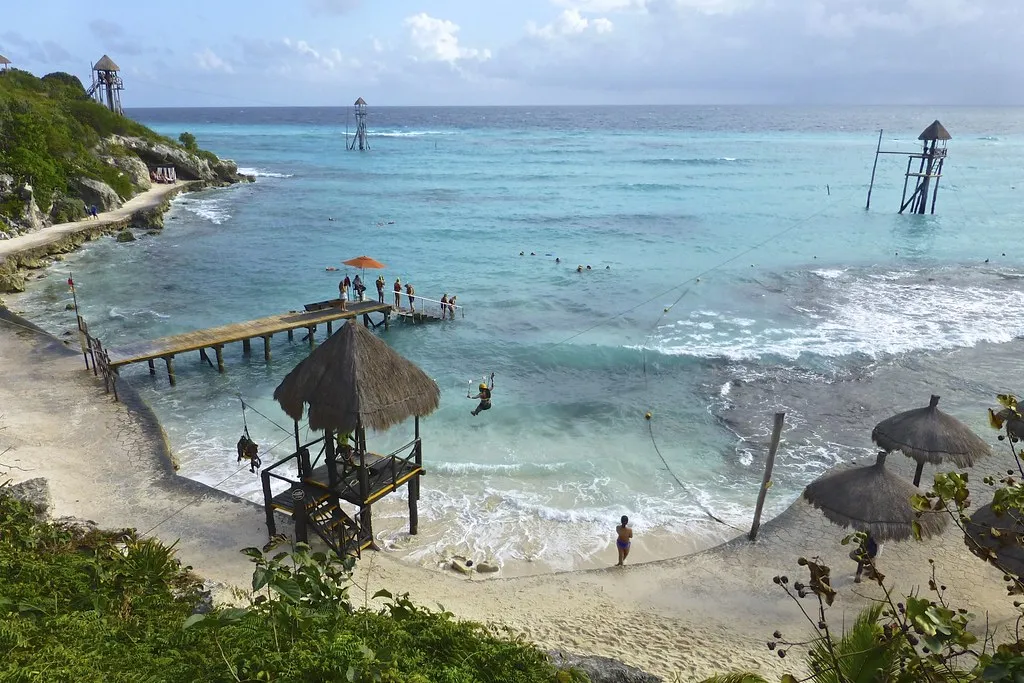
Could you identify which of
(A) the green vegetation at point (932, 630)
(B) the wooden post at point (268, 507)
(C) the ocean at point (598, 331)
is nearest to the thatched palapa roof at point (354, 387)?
(B) the wooden post at point (268, 507)

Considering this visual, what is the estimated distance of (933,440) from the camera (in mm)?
11508

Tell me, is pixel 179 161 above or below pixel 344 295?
above

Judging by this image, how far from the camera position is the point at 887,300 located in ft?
83.9

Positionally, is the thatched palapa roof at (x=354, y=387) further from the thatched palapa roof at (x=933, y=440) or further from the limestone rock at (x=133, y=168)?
the limestone rock at (x=133, y=168)

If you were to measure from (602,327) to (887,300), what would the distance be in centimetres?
1194

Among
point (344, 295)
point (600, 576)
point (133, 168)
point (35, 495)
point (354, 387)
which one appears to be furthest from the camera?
point (133, 168)

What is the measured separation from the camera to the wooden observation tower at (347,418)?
379 inches

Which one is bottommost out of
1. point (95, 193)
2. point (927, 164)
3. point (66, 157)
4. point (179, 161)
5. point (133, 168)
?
point (95, 193)

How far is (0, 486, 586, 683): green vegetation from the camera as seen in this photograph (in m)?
5.00

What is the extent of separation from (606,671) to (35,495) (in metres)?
9.06

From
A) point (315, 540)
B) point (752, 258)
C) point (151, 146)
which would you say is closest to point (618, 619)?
point (315, 540)

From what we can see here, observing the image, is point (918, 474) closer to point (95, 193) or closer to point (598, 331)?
point (598, 331)

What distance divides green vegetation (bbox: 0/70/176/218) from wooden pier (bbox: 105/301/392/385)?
20.1m

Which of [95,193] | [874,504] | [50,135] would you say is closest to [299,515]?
[874,504]
